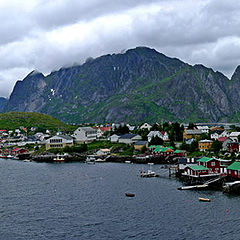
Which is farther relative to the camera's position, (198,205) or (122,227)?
(198,205)

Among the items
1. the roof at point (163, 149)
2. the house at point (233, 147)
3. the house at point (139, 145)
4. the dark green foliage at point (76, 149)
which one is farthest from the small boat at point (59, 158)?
the house at point (233, 147)

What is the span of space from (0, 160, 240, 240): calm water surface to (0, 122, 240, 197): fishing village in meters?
6.75

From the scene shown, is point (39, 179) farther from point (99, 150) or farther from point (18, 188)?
point (99, 150)

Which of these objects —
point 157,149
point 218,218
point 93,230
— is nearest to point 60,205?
point 93,230

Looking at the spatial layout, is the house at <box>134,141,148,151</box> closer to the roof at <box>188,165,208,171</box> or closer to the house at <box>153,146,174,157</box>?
the house at <box>153,146,174,157</box>

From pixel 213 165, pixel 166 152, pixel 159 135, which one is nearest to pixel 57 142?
pixel 159 135

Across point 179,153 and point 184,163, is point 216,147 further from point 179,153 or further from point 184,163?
point 184,163

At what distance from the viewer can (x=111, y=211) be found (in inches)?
2317

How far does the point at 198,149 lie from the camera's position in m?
130

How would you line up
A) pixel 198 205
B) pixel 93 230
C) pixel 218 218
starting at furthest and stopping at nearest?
pixel 198 205 < pixel 218 218 < pixel 93 230

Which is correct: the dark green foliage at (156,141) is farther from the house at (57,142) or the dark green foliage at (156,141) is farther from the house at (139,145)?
the house at (57,142)

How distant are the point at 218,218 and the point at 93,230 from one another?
61.9ft

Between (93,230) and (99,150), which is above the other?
(99,150)

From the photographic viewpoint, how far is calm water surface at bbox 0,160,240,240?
4891 centimetres
